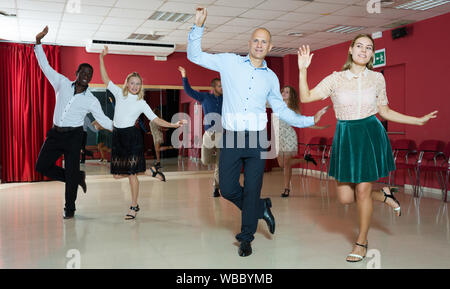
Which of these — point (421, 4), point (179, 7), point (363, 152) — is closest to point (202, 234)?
point (363, 152)

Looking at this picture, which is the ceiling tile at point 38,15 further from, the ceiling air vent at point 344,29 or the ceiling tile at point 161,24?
the ceiling air vent at point 344,29

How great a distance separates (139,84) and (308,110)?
254 inches

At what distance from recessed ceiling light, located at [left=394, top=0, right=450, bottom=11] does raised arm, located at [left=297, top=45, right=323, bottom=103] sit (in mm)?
4116

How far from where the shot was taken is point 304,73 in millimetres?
3014

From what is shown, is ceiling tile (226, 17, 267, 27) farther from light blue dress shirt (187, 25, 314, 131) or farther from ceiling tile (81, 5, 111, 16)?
light blue dress shirt (187, 25, 314, 131)

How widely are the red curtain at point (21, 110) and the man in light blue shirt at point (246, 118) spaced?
679 cm

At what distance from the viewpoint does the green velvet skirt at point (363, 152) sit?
3.02m

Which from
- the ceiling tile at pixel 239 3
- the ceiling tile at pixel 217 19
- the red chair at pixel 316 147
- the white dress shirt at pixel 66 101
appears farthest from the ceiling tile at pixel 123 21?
the red chair at pixel 316 147

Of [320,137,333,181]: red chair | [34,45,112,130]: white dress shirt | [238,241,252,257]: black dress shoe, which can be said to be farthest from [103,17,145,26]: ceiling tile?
[238,241,252,257]: black dress shoe

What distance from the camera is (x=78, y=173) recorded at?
4.82m

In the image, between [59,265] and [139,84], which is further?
[139,84]

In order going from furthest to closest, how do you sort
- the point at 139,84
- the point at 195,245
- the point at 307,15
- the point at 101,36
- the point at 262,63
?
the point at 101,36 → the point at 307,15 → the point at 139,84 → the point at 195,245 → the point at 262,63
